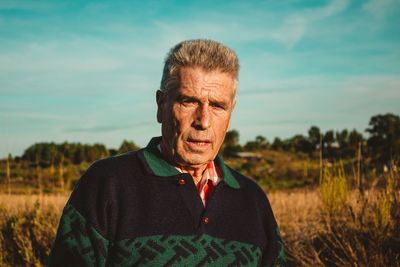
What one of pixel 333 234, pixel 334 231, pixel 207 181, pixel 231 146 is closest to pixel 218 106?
pixel 207 181

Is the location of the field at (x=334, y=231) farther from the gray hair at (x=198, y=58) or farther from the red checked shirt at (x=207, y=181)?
the gray hair at (x=198, y=58)

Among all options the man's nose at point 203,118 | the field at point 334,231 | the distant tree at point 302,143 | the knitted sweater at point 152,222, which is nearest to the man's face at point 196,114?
the man's nose at point 203,118

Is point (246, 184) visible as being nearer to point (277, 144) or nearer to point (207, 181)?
point (207, 181)

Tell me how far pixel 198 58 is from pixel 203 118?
0.29 metres

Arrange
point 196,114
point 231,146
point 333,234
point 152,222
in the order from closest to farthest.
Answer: point 152,222, point 196,114, point 333,234, point 231,146

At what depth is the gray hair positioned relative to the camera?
201 centimetres

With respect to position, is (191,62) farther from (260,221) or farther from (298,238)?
(298,238)

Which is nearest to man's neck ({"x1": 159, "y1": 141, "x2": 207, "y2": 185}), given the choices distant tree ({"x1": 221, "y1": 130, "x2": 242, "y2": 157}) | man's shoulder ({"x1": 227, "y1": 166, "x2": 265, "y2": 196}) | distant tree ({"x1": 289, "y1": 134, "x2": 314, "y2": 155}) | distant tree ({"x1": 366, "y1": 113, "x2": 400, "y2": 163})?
man's shoulder ({"x1": 227, "y1": 166, "x2": 265, "y2": 196})

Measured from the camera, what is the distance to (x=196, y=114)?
2072 mm

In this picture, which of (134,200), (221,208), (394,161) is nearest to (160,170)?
(134,200)

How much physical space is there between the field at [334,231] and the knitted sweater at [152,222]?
2.36 m

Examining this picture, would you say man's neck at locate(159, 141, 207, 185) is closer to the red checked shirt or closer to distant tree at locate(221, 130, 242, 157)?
the red checked shirt

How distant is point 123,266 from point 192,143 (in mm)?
654

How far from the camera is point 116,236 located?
5.88 feet
